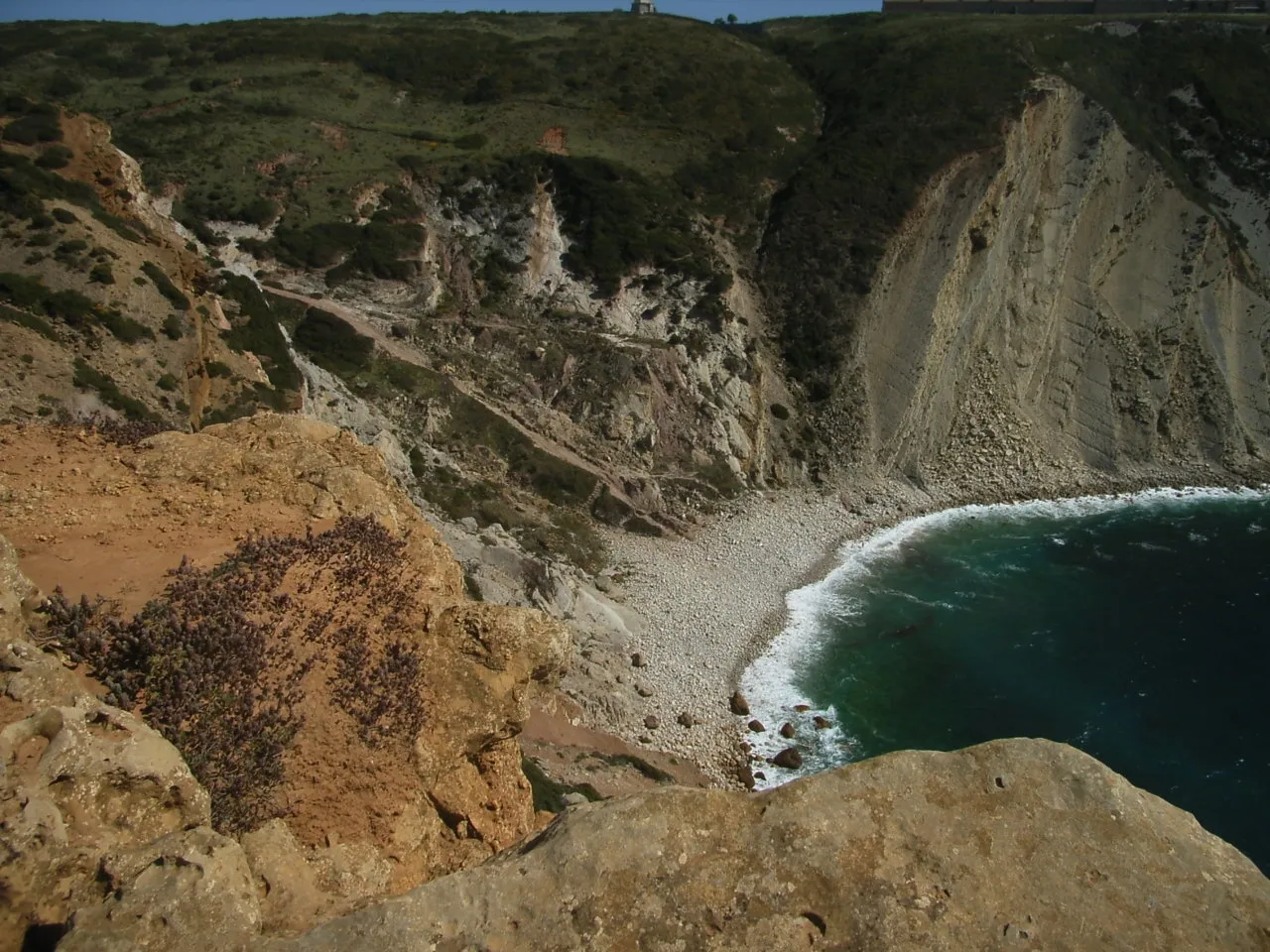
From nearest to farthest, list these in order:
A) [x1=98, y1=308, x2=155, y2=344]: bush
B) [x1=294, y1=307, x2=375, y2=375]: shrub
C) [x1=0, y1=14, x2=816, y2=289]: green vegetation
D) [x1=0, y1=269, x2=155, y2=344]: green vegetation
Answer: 1. [x1=0, y1=269, x2=155, y2=344]: green vegetation
2. [x1=98, y1=308, x2=155, y2=344]: bush
3. [x1=294, y1=307, x2=375, y2=375]: shrub
4. [x1=0, y1=14, x2=816, y2=289]: green vegetation

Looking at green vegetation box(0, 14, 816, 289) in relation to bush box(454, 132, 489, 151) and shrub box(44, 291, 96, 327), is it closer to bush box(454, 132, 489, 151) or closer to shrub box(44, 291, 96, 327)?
bush box(454, 132, 489, 151)

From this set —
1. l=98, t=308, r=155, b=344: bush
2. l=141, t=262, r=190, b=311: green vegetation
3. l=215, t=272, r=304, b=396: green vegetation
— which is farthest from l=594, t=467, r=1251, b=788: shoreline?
l=141, t=262, r=190, b=311: green vegetation

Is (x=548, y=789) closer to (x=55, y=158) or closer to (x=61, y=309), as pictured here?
(x=61, y=309)

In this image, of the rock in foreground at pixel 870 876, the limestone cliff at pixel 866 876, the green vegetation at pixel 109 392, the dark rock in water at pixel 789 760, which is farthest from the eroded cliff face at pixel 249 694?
the dark rock in water at pixel 789 760

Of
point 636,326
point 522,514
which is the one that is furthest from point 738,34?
point 522,514

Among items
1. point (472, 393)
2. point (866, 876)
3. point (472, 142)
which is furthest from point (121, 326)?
point (472, 142)

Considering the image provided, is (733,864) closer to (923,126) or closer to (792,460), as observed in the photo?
(792,460)
